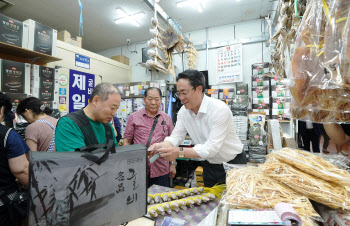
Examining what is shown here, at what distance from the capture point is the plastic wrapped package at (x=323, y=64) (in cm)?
62

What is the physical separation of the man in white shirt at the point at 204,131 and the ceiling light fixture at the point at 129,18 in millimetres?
3608

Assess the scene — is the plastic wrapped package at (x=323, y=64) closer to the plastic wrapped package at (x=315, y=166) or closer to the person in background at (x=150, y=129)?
the plastic wrapped package at (x=315, y=166)

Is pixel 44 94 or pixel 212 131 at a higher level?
pixel 44 94

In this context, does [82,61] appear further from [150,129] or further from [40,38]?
[150,129]

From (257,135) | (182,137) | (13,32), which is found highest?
(13,32)

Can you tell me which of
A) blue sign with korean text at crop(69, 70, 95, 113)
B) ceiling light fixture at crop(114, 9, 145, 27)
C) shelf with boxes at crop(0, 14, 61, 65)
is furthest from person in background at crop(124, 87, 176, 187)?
ceiling light fixture at crop(114, 9, 145, 27)

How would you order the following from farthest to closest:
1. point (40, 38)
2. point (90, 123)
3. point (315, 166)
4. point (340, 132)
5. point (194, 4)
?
1. point (194, 4)
2. point (40, 38)
3. point (90, 123)
4. point (340, 132)
5. point (315, 166)

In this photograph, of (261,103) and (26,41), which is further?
(261,103)

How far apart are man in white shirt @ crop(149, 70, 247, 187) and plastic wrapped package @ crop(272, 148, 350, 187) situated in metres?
0.76

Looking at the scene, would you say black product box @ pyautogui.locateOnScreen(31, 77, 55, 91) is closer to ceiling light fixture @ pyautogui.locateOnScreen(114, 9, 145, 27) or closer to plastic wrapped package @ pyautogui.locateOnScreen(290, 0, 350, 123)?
ceiling light fixture @ pyautogui.locateOnScreen(114, 9, 145, 27)

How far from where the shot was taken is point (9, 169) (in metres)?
1.56

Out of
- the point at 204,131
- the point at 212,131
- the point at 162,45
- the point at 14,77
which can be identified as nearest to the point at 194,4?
the point at 162,45

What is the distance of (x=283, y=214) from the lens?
0.60 meters

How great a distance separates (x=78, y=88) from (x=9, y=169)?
11.2 ft
